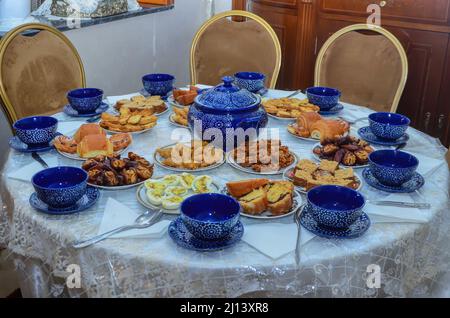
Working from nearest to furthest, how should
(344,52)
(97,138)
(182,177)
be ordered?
(182,177)
(97,138)
(344,52)

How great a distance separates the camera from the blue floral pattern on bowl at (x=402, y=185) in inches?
50.8

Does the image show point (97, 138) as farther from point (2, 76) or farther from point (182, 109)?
point (2, 76)

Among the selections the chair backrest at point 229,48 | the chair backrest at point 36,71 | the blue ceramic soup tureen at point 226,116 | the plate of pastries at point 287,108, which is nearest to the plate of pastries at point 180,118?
the blue ceramic soup tureen at point 226,116

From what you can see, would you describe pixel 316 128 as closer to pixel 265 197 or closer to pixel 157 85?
pixel 265 197

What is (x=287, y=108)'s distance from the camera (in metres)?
1.82

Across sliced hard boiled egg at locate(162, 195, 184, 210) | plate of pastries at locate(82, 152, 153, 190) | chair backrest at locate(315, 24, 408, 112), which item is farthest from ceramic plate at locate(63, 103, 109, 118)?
chair backrest at locate(315, 24, 408, 112)

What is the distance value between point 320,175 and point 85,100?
0.83 metres

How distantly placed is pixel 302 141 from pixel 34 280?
2.73ft

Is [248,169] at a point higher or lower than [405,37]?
lower

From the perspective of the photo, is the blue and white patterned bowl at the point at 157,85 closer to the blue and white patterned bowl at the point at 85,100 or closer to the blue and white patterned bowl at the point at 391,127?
the blue and white patterned bowl at the point at 85,100

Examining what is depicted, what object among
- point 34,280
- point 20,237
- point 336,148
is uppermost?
point 336,148

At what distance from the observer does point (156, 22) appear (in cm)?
329

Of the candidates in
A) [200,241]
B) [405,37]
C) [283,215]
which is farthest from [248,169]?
[405,37]

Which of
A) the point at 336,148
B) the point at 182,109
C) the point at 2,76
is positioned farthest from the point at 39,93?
the point at 336,148
